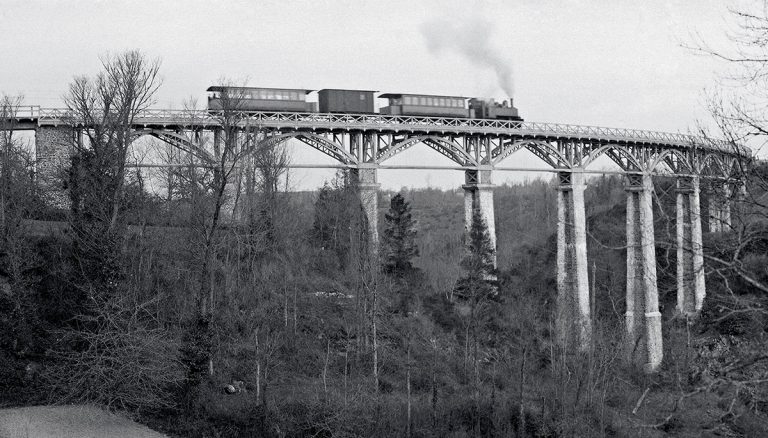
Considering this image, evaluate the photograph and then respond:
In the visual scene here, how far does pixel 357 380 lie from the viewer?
2523cm

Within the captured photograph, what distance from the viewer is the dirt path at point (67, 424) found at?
18.9 metres

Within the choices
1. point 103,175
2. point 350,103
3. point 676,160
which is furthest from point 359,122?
point 676,160

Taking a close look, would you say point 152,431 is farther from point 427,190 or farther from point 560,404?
point 427,190

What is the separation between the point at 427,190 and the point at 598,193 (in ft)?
126

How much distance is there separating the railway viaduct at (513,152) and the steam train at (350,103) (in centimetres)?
59

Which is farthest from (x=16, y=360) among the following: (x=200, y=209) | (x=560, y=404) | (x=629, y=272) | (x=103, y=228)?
(x=629, y=272)

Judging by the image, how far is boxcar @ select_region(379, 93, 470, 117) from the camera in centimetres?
3459

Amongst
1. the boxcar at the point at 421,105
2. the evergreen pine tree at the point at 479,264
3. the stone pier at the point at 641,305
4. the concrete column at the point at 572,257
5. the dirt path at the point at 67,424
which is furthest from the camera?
the stone pier at the point at 641,305

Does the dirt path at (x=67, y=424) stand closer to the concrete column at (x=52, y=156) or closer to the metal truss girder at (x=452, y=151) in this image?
the concrete column at (x=52, y=156)

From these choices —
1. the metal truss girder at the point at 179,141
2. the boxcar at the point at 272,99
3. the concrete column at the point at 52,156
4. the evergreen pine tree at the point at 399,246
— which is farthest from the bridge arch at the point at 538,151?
the concrete column at the point at 52,156

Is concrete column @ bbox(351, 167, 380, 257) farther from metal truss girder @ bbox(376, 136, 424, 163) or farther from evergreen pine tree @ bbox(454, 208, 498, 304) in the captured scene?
evergreen pine tree @ bbox(454, 208, 498, 304)

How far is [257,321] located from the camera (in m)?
27.4

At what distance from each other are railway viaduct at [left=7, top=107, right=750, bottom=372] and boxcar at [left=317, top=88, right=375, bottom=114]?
0.77m

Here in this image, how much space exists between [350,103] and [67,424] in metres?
19.4
